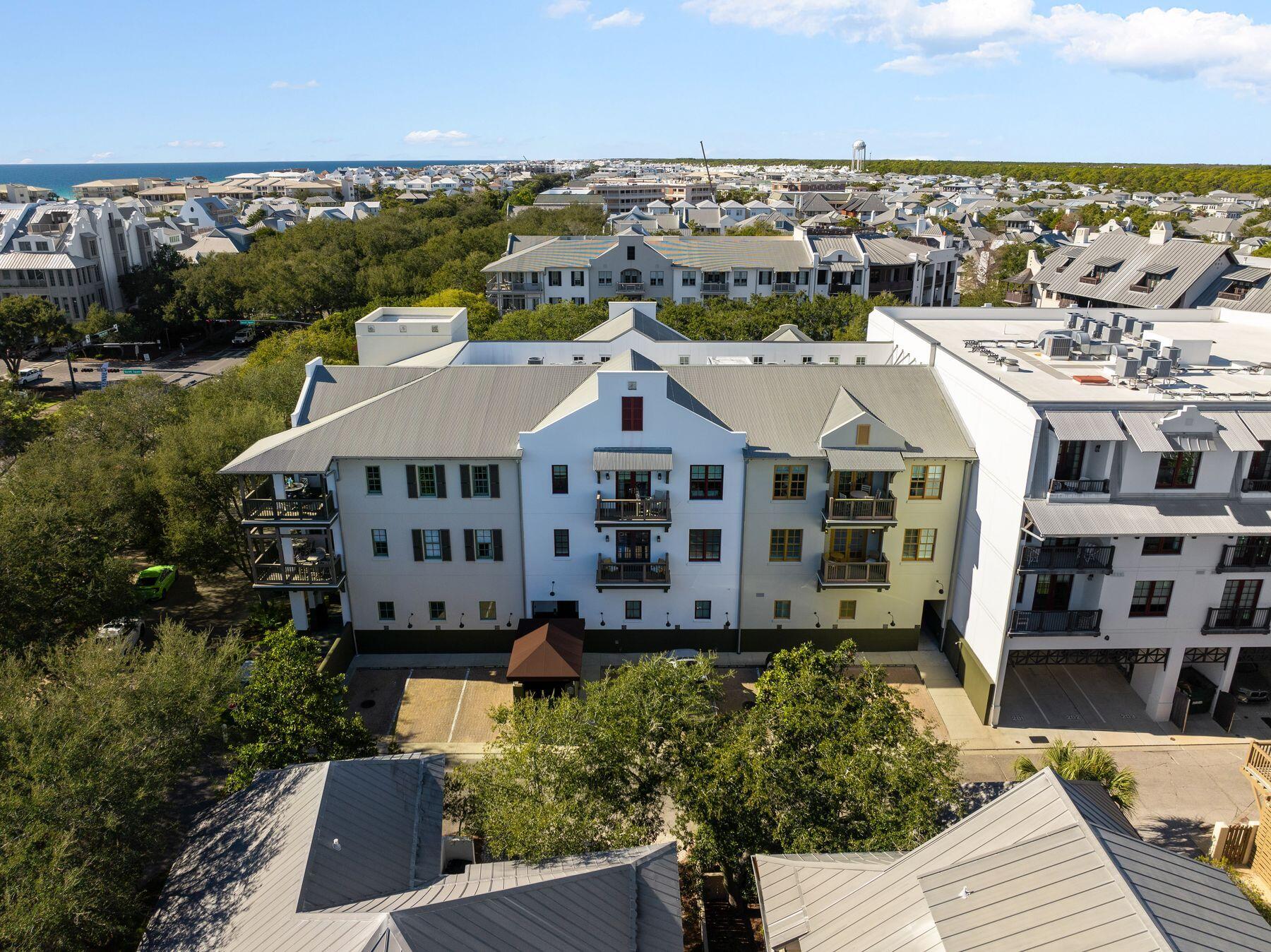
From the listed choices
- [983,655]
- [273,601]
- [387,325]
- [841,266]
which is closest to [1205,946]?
[983,655]

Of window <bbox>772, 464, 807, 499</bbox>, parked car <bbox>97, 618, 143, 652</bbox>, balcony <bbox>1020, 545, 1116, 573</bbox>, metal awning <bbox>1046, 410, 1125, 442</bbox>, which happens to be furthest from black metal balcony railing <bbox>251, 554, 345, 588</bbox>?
metal awning <bbox>1046, 410, 1125, 442</bbox>

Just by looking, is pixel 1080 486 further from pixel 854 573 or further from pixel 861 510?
pixel 854 573

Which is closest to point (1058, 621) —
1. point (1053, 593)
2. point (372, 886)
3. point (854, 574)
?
point (1053, 593)

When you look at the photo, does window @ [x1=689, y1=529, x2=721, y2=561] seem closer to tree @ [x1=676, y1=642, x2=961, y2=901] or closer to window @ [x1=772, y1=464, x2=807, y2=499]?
window @ [x1=772, y1=464, x2=807, y2=499]

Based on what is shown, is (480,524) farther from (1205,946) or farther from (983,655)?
(1205,946)

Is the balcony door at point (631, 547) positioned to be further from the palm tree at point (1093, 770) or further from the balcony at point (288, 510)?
the palm tree at point (1093, 770)

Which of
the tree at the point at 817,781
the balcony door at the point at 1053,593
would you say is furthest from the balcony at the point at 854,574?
the tree at the point at 817,781
